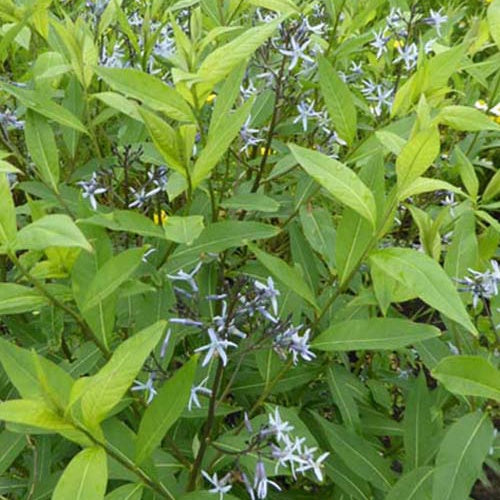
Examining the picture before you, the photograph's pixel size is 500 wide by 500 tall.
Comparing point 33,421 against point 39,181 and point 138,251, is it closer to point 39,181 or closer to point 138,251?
point 138,251

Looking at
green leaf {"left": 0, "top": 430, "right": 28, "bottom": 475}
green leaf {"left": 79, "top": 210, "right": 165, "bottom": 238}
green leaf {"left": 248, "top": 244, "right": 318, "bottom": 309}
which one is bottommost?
green leaf {"left": 0, "top": 430, "right": 28, "bottom": 475}

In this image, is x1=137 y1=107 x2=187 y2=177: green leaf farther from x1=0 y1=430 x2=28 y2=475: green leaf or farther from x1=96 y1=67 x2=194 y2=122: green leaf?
x1=0 y1=430 x2=28 y2=475: green leaf

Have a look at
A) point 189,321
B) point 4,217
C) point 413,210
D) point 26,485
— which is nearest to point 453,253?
point 413,210

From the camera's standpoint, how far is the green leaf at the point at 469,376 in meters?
1.09

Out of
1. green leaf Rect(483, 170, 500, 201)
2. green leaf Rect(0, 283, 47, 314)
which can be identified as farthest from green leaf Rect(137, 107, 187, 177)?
green leaf Rect(483, 170, 500, 201)

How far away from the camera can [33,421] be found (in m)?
0.90

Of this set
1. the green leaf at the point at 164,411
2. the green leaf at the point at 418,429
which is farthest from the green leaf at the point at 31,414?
the green leaf at the point at 418,429

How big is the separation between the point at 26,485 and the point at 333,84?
0.90 meters

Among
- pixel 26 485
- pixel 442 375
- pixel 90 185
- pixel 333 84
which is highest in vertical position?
pixel 333 84

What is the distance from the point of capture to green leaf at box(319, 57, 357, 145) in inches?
52.2

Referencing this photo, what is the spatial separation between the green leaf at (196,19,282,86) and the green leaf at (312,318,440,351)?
0.42 metres

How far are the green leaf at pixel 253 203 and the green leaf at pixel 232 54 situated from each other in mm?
231

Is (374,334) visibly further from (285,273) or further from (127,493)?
(127,493)

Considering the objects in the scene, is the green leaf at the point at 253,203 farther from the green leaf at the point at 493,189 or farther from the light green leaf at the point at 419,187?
the green leaf at the point at 493,189
